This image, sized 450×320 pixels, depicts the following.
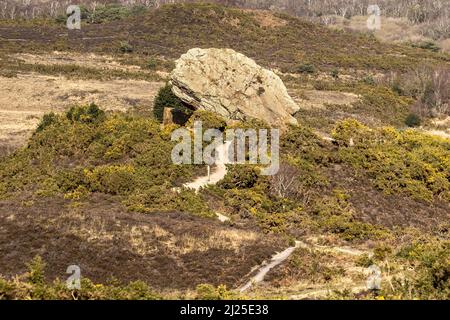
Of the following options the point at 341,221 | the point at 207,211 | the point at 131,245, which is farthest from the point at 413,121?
the point at 131,245

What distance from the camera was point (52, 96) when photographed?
5681cm

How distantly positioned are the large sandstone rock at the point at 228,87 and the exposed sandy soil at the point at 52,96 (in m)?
15.2

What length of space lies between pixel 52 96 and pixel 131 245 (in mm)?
38204

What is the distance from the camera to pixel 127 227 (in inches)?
922

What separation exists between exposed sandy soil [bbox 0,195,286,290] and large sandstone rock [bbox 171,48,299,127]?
11992mm

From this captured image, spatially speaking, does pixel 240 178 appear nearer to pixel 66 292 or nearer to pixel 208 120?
pixel 208 120

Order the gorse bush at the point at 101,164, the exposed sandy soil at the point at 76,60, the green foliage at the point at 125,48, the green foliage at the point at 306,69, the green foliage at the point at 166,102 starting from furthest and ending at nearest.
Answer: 1. the green foliage at the point at 125,48
2. the green foliage at the point at 306,69
3. the exposed sandy soil at the point at 76,60
4. the green foliage at the point at 166,102
5. the gorse bush at the point at 101,164

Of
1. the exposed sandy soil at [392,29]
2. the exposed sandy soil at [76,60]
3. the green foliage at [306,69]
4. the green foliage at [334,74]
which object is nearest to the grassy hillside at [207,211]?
the exposed sandy soil at [76,60]

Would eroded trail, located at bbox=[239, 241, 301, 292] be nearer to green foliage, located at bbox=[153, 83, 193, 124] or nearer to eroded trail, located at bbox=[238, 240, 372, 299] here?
eroded trail, located at bbox=[238, 240, 372, 299]

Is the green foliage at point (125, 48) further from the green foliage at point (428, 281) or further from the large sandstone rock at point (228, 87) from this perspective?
the green foliage at point (428, 281)

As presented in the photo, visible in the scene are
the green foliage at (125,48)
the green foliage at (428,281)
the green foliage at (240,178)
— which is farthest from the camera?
the green foliage at (125,48)

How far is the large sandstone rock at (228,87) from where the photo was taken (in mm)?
36281

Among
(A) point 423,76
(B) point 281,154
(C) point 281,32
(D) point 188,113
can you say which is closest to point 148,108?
(D) point 188,113

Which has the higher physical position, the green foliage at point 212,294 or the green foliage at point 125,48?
the green foliage at point 125,48
